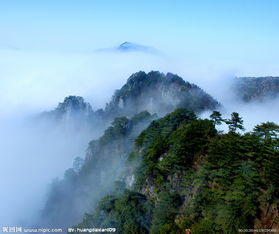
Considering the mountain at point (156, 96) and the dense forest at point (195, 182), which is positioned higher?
the mountain at point (156, 96)

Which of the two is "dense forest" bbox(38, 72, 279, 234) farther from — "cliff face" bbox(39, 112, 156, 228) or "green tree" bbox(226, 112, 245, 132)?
"cliff face" bbox(39, 112, 156, 228)

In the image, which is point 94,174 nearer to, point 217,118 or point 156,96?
point 217,118

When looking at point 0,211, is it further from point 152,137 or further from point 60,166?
point 152,137

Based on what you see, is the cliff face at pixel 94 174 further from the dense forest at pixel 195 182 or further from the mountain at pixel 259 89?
the mountain at pixel 259 89

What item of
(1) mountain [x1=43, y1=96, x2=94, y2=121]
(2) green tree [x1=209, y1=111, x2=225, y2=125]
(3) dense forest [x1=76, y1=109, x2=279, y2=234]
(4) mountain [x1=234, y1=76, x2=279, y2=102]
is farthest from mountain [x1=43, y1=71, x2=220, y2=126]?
(4) mountain [x1=234, y1=76, x2=279, y2=102]

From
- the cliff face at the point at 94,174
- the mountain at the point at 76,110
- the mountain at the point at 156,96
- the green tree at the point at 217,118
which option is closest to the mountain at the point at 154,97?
the mountain at the point at 156,96
